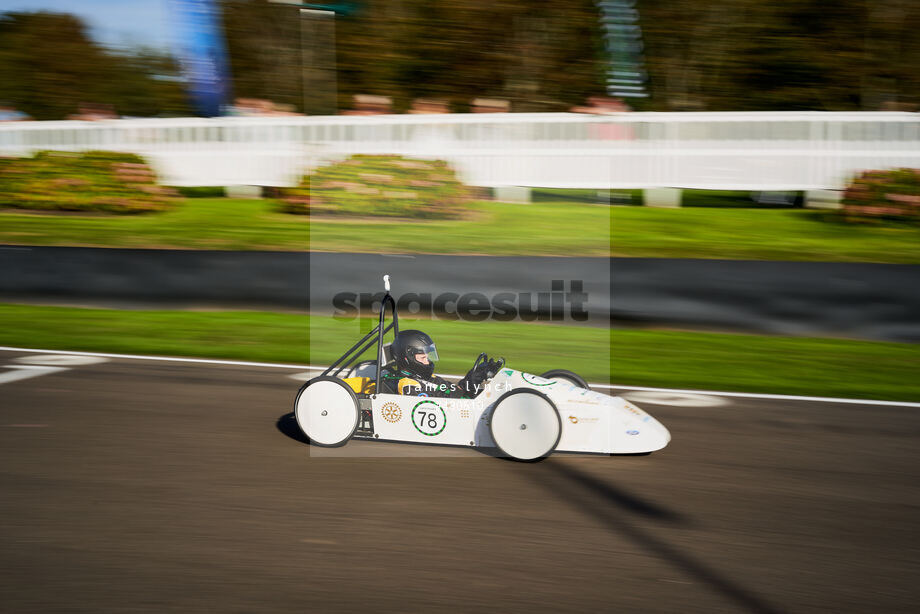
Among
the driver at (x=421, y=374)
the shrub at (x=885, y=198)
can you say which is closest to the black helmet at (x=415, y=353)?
the driver at (x=421, y=374)

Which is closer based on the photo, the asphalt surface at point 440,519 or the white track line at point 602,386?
the asphalt surface at point 440,519

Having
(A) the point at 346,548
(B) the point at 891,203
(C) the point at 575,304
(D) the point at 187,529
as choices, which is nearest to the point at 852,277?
(C) the point at 575,304

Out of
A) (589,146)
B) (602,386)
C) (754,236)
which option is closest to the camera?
(602,386)

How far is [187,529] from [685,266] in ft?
20.8

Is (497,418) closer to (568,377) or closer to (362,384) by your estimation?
(568,377)

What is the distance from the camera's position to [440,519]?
4.47 m

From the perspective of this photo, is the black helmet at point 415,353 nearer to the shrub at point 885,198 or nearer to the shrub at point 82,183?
the shrub at point 885,198

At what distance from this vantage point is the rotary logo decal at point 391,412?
219 inches

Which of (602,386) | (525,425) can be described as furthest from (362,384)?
(602,386)

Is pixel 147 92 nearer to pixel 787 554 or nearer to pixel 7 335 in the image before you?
pixel 7 335

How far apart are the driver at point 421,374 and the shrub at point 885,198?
921 centimetres

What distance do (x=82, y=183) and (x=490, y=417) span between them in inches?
485

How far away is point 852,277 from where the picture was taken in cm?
852

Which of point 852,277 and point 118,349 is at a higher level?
point 852,277
